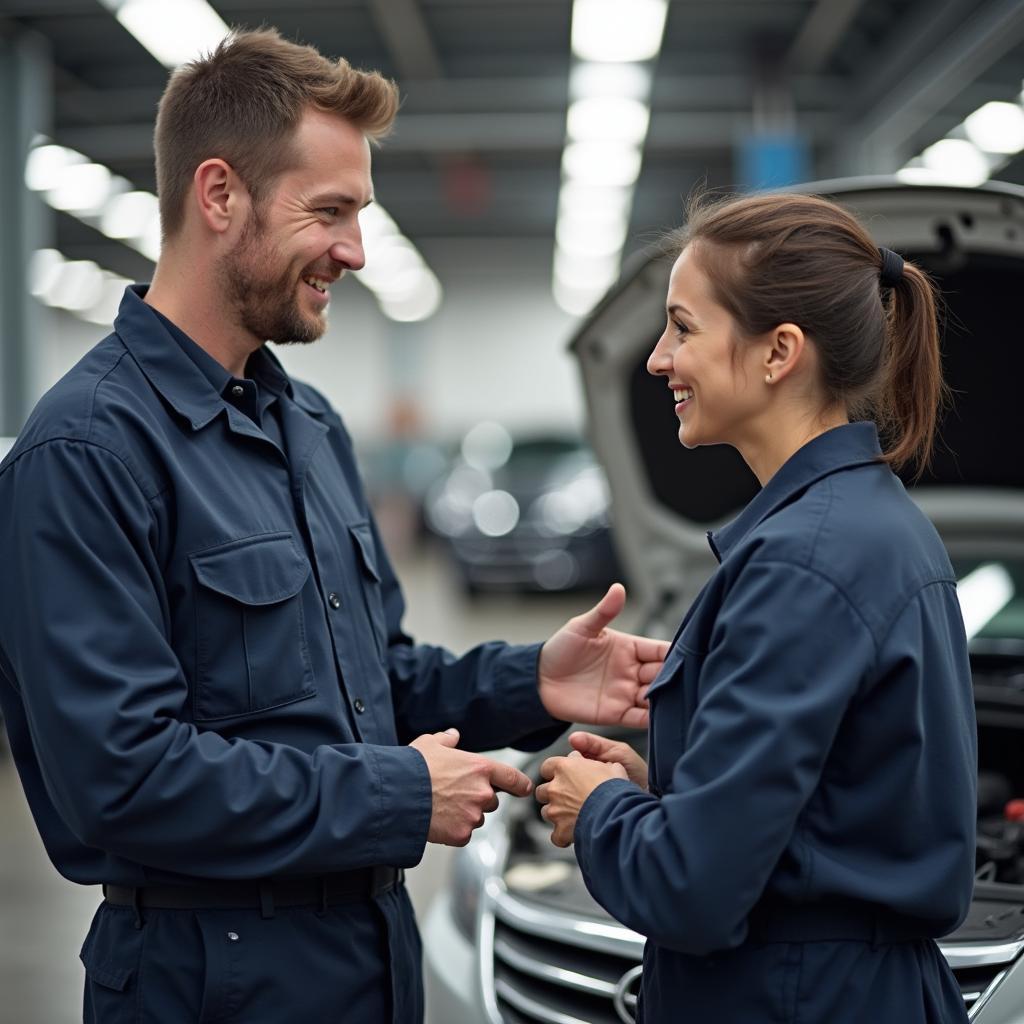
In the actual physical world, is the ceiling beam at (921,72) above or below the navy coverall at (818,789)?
above

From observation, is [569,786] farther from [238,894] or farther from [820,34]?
[820,34]

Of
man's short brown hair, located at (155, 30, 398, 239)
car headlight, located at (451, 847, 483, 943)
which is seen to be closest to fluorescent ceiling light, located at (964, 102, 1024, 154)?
car headlight, located at (451, 847, 483, 943)

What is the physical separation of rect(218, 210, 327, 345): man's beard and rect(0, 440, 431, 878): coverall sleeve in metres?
0.35

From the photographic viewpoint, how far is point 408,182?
1468cm

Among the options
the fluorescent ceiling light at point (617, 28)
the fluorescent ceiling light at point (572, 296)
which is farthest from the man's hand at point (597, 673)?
the fluorescent ceiling light at point (572, 296)

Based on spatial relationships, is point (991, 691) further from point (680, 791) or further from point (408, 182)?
point (408, 182)

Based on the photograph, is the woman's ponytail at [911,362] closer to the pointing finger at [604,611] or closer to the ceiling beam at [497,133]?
the pointing finger at [604,611]

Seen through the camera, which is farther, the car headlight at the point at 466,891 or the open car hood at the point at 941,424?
the open car hood at the point at 941,424

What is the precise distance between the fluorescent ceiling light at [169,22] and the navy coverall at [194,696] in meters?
6.64

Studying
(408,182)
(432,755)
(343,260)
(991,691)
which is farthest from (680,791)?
(408,182)

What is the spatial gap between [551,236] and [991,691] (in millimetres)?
16341

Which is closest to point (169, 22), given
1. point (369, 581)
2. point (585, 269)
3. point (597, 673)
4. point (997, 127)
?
point (997, 127)

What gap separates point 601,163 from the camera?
42.0ft

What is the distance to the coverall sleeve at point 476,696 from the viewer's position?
2133mm
